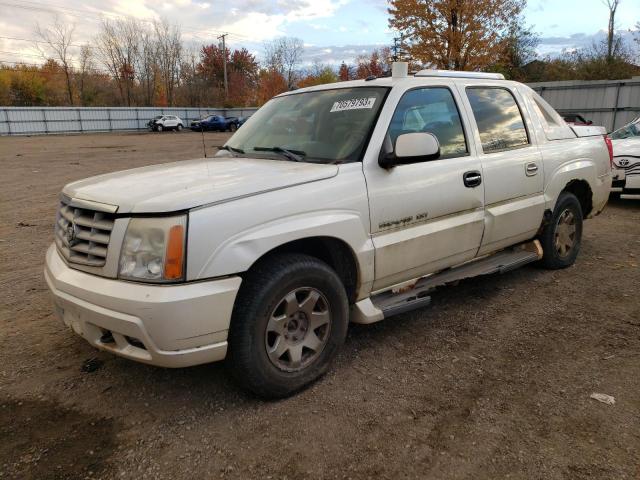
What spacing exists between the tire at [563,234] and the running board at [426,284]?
0.17 m

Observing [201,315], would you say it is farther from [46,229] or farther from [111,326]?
[46,229]

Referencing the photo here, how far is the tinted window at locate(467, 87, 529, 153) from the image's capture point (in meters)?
3.92

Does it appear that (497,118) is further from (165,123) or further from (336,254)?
(165,123)

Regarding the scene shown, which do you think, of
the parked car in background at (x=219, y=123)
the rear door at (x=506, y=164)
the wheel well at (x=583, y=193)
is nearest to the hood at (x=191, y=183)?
the rear door at (x=506, y=164)

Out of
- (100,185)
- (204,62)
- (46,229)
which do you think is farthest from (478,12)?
(204,62)

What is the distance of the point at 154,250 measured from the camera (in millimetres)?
2371

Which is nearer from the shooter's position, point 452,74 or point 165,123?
point 452,74

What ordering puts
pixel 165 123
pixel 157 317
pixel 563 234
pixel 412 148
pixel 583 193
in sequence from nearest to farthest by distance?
1. pixel 157 317
2. pixel 412 148
3. pixel 563 234
4. pixel 583 193
5. pixel 165 123

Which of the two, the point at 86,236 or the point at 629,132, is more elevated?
the point at 629,132

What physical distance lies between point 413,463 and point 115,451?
147 centimetres

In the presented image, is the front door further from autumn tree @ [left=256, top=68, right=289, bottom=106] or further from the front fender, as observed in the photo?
autumn tree @ [left=256, top=68, right=289, bottom=106]

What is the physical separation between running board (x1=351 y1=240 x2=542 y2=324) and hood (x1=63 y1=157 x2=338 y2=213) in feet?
3.14

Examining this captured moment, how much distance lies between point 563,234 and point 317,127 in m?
3.04

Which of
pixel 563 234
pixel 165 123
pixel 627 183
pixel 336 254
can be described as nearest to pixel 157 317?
pixel 336 254
